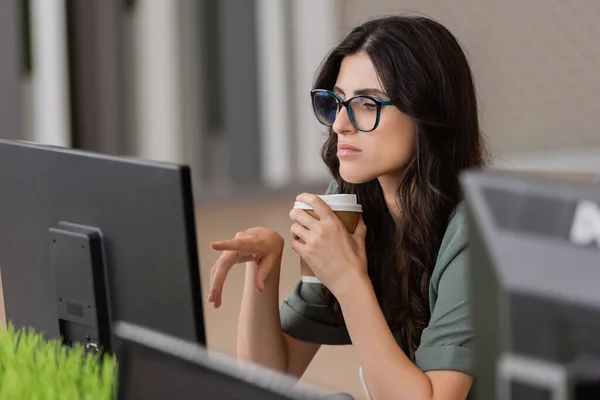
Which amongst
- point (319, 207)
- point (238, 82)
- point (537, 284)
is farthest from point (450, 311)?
point (238, 82)

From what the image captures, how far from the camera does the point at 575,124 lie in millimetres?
6914

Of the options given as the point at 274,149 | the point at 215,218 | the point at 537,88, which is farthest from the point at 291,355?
the point at 537,88

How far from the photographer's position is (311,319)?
1.75 metres

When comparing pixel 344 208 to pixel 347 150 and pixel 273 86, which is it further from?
pixel 273 86

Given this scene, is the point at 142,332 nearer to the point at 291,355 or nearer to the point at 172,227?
the point at 172,227

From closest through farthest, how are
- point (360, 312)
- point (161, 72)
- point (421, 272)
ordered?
point (360, 312), point (421, 272), point (161, 72)

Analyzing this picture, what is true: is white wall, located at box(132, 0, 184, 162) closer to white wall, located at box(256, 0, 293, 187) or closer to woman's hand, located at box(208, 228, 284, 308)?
white wall, located at box(256, 0, 293, 187)

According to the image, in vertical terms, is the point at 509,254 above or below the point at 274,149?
above

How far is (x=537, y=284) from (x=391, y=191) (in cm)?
108

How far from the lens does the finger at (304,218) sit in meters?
1.48

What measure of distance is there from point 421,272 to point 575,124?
Result: 562 centimetres

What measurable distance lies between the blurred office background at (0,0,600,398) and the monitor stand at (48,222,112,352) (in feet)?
10.6

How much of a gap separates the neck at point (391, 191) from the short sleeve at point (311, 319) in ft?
0.65

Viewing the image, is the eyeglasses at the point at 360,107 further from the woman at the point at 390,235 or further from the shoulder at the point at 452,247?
the shoulder at the point at 452,247
